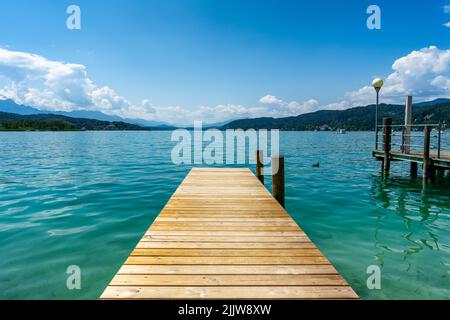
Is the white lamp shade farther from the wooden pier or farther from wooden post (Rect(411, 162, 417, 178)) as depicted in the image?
wooden post (Rect(411, 162, 417, 178))

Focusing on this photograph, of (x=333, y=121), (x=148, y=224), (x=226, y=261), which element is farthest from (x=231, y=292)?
(x=333, y=121)

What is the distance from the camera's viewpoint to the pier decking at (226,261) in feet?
10.3

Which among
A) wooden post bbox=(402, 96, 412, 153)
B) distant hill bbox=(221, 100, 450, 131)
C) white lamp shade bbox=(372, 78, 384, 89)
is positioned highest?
distant hill bbox=(221, 100, 450, 131)

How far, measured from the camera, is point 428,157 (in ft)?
44.6

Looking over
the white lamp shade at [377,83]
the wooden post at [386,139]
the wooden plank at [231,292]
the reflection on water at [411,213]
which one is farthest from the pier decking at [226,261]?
the wooden post at [386,139]

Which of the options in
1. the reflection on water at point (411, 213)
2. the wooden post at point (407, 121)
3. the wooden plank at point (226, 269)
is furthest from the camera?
the wooden post at point (407, 121)

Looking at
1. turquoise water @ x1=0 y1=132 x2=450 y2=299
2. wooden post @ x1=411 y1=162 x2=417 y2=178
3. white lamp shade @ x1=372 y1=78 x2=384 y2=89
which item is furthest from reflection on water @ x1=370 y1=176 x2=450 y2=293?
white lamp shade @ x1=372 y1=78 x2=384 y2=89

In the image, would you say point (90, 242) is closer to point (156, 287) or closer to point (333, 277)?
point (156, 287)

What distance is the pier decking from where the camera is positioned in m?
3.15

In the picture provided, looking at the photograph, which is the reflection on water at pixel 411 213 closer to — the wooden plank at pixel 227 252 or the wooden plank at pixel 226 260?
the wooden plank at pixel 227 252
